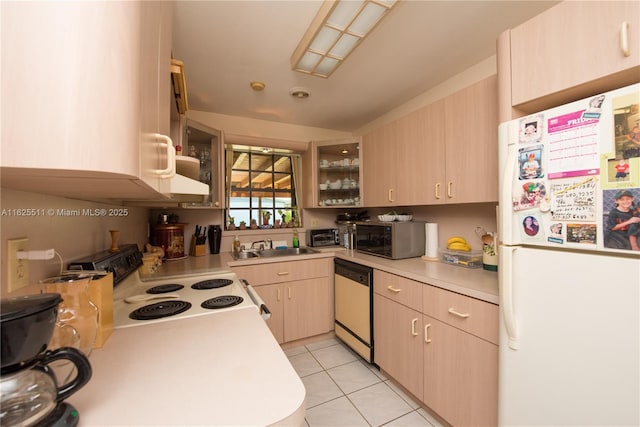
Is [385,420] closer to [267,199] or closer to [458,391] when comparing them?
[458,391]

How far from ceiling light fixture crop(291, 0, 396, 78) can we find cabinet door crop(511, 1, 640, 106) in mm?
645

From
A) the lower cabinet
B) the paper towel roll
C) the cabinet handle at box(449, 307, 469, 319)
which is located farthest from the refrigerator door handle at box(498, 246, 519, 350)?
the paper towel roll

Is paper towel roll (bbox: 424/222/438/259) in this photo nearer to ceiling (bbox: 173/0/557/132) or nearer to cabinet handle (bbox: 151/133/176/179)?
ceiling (bbox: 173/0/557/132)

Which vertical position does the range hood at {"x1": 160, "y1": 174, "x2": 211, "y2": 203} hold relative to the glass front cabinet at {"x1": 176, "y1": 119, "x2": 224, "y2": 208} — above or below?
below

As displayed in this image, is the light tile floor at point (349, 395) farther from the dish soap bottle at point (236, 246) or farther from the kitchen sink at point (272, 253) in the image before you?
the dish soap bottle at point (236, 246)

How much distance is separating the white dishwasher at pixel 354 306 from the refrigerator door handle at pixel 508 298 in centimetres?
106

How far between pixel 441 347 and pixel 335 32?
1949 millimetres

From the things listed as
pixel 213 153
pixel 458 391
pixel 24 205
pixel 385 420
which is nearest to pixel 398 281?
pixel 458 391

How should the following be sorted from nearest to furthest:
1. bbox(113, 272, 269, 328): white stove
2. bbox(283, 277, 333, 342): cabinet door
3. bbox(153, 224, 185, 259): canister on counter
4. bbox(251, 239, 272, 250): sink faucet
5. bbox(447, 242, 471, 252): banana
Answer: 1. bbox(113, 272, 269, 328): white stove
2. bbox(447, 242, 471, 252): banana
3. bbox(153, 224, 185, 259): canister on counter
4. bbox(283, 277, 333, 342): cabinet door
5. bbox(251, 239, 272, 250): sink faucet

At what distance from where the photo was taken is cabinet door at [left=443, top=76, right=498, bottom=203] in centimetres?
150

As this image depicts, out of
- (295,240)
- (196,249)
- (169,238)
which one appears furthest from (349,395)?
Answer: (169,238)

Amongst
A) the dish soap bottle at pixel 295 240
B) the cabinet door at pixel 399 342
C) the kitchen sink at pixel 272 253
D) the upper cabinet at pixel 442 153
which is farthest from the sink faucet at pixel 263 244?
the cabinet door at pixel 399 342

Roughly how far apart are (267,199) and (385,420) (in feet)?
7.83

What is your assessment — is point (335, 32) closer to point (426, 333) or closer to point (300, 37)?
point (300, 37)
